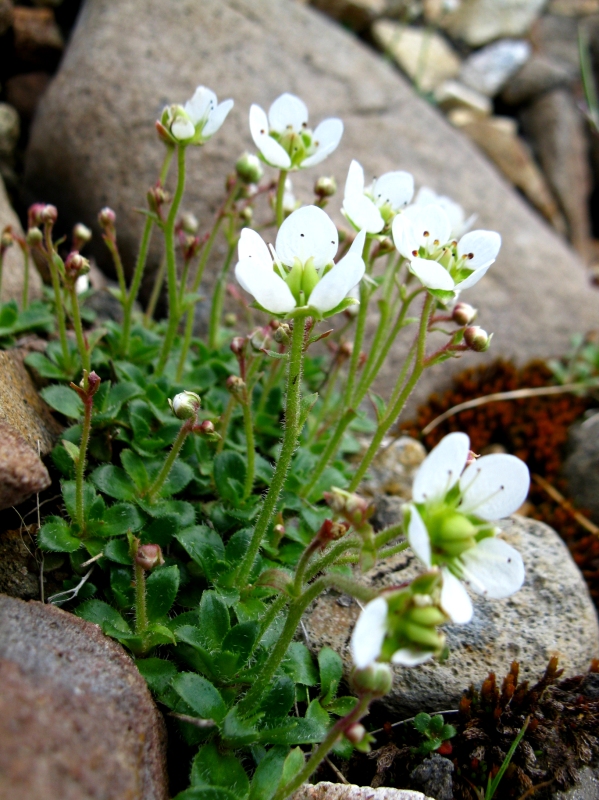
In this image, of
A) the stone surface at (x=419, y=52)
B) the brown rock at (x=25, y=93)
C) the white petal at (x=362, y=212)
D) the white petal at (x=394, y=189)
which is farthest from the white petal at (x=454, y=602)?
the stone surface at (x=419, y=52)

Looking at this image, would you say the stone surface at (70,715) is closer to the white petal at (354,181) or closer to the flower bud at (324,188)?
the white petal at (354,181)

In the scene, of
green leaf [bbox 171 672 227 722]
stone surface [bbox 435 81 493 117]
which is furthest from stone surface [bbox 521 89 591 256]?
green leaf [bbox 171 672 227 722]

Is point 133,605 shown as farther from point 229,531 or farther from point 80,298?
point 80,298

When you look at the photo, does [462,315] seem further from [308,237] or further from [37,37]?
[37,37]

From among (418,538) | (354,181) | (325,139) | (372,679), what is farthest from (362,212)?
(372,679)

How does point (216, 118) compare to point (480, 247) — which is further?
point (216, 118)
